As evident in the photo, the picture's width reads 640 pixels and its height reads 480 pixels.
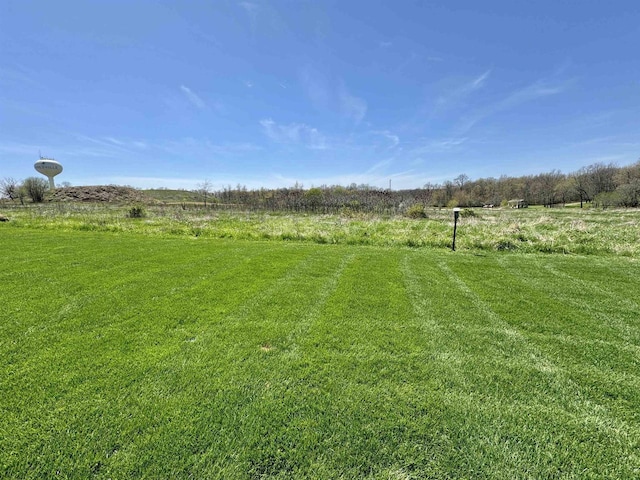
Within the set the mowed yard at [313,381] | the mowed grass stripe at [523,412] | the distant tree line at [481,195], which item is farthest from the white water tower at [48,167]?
the mowed grass stripe at [523,412]

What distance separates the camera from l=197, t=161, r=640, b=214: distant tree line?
134 feet

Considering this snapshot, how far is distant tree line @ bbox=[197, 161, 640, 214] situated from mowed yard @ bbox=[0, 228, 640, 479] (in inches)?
1263

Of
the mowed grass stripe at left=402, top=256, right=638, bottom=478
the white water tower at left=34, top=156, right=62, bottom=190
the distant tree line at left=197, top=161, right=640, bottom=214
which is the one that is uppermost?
the white water tower at left=34, top=156, right=62, bottom=190

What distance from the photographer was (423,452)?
195 cm

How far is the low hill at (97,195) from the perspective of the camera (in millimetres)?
61375

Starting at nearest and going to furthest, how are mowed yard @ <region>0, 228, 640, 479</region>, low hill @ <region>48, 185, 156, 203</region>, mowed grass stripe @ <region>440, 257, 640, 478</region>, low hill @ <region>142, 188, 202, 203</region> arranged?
mowed yard @ <region>0, 228, 640, 479</region> < mowed grass stripe @ <region>440, 257, 640, 478</region> < low hill @ <region>48, 185, 156, 203</region> < low hill @ <region>142, 188, 202, 203</region>

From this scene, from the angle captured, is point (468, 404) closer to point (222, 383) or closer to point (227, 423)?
point (227, 423)

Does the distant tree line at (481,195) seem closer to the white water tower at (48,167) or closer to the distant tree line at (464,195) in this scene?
the distant tree line at (464,195)

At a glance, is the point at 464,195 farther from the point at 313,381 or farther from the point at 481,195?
the point at 313,381

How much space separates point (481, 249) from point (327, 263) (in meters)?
7.16

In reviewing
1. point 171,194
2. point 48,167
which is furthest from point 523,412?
point 171,194

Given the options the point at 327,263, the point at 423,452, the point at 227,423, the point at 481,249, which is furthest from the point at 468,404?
the point at 481,249

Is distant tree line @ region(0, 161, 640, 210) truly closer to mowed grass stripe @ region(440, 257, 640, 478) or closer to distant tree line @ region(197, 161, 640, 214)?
distant tree line @ region(197, 161, 640, 214)

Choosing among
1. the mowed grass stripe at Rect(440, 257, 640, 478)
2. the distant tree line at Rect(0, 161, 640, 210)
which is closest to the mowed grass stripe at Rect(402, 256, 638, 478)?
the mowed grass stripe at Rect(440, 257, 640, 478)
